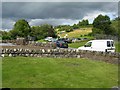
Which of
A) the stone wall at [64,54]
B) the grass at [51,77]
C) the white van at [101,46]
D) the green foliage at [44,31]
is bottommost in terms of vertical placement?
the grass at [51,77]

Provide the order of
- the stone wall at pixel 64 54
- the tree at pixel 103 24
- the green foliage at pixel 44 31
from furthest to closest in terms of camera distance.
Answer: the green foliage at pixel 44 31, the tree at pixel 103 24, the stone wall at pixel 64 54

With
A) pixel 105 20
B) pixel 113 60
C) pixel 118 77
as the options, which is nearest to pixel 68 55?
pixel 113 60

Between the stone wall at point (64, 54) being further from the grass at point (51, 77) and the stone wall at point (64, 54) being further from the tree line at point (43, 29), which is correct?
the tree line at point (43, 29)

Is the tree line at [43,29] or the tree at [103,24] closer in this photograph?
the tree line at [43,29]

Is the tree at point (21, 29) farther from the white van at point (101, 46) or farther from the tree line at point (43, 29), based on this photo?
the white van at point (101, 46)

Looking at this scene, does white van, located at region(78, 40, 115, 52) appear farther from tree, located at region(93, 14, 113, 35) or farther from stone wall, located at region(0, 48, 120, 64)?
tree, located at region(93, 14, 113, 35)

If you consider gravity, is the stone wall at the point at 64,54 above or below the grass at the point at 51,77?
above

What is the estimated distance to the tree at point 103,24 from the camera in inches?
4508

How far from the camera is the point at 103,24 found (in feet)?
387

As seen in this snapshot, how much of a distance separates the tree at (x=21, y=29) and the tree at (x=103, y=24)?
31.8 meters

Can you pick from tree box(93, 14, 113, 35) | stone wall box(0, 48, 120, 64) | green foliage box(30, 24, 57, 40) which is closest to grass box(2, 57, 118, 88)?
stone wall box(0, 48, 120, 64)

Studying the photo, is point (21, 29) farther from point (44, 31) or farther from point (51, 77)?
point (51, 77)

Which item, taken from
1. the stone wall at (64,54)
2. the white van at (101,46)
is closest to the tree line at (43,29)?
the white van at (101,46)

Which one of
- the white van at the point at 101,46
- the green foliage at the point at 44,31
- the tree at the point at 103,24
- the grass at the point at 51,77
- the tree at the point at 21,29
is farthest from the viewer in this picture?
the green foliage at the point at 44,31
